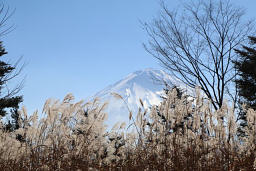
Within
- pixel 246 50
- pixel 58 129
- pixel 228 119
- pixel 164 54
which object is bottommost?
pixel 58 129

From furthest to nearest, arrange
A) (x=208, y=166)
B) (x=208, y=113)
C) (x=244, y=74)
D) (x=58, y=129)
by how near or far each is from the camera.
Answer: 1. (x=244, y=74)
2. (x=58, y=129)
3. (x=208, y=113)
4. (x=208, y=166)

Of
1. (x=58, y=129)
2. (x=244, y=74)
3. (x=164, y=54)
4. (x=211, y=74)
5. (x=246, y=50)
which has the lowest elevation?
(x=58, y=129)

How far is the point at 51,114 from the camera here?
11.9 feet

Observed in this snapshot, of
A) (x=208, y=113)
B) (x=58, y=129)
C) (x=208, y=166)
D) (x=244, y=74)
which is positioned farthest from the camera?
(x=244, y=74)

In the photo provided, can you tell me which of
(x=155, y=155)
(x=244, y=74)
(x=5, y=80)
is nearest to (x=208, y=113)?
(x=155, y=155)

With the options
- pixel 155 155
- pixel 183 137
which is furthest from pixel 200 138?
pixel 155 155

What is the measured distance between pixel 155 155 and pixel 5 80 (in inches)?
385

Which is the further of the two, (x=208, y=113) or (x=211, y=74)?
(x=211, y=74)

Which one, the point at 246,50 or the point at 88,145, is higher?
the point at 246,50

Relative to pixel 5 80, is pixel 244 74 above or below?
above

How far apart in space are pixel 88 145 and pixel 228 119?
2.01 metres

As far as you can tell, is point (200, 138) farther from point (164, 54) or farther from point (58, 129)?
point (164, 54)

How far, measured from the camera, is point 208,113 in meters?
3.51

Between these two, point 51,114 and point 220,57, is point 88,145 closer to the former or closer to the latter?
point 51,114
